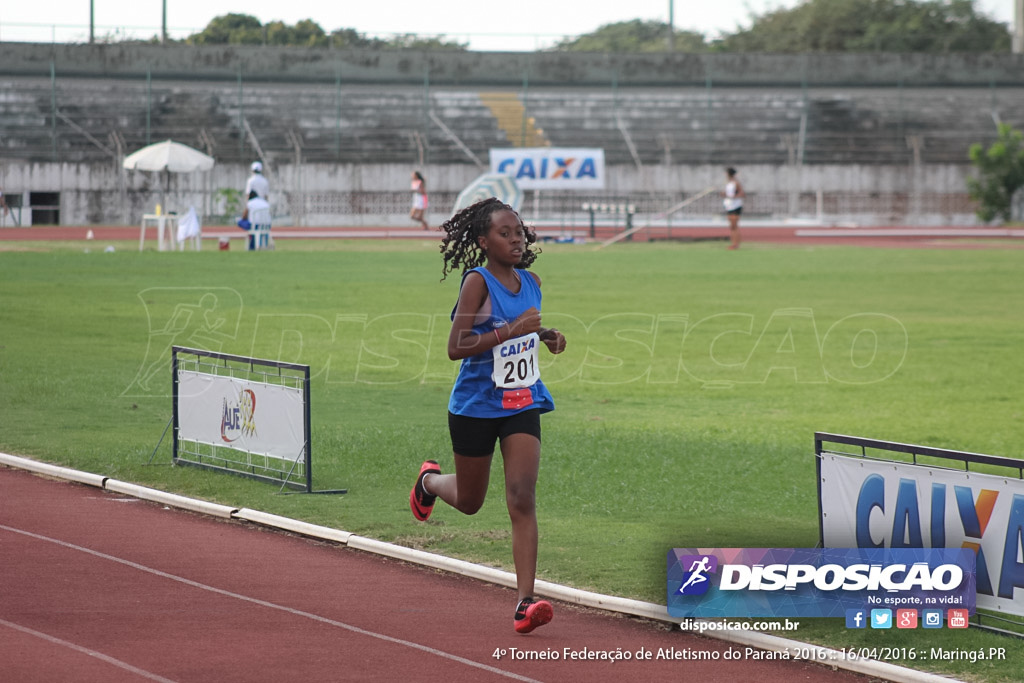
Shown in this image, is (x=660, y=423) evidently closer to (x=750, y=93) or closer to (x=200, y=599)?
(x=200, y=599)

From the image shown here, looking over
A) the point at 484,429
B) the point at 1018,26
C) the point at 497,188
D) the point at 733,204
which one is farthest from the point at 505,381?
the point at 1018,26

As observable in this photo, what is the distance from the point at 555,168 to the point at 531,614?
3579 centimetres

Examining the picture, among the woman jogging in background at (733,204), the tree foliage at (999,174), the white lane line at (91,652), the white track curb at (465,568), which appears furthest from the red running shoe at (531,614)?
the tree foliage at (999,174)

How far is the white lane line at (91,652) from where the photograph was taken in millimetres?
5598

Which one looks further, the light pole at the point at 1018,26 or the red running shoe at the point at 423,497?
the light pole at the point at 1018,26

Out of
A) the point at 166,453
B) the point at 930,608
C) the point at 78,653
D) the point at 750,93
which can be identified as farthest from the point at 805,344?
the point at 750,93

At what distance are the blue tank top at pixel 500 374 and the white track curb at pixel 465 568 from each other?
1.13m

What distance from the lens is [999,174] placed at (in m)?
44.2

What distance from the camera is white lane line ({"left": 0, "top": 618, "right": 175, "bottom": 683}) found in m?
5.60

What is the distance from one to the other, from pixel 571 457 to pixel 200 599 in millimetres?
4732

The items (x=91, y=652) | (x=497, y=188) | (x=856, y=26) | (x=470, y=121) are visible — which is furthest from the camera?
(x=856, y=26)

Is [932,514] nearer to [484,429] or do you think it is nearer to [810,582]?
[810,582]

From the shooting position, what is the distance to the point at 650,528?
8.65 m

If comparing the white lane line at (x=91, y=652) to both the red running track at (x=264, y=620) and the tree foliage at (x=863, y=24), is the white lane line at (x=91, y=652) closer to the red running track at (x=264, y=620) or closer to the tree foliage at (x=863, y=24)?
the red running track at (x=264, y=620)
